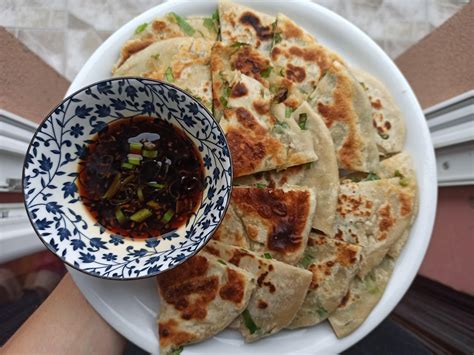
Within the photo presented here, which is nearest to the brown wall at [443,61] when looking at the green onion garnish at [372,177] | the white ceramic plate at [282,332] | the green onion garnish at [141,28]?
the white ceramic plate at [282,332]

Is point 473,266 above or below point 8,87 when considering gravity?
above

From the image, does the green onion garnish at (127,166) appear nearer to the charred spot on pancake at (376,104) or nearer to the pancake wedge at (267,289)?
the pancake wedge at (267,289)

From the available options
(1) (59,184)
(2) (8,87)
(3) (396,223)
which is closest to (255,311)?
(3) (396,223)

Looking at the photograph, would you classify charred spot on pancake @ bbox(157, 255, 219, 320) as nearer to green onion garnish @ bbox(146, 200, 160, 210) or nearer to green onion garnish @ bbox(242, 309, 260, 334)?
green onion garnish @ bbox(242, 309, 260, 334)

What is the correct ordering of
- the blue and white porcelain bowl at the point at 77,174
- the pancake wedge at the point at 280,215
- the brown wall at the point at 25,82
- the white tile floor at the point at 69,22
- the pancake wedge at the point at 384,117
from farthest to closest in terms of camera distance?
the white tile floor at the point at 69,22 → the brown wall at the point at 25,82 → the pancake wedge at the point at 384,117 → the pancake wedge at the point at 280,215 → the blue and white porcelain bowl at the point at 77,174

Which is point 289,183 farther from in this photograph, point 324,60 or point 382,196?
point 324,60
